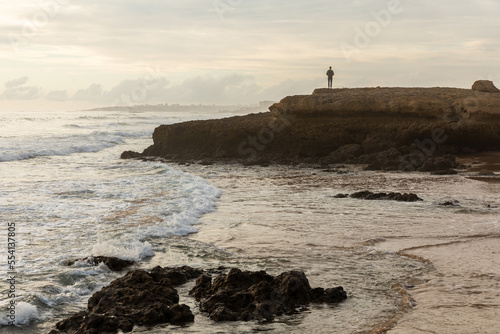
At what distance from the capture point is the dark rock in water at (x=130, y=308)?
16.1 ft

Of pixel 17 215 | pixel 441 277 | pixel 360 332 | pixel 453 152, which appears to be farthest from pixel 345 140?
pixel 360 332

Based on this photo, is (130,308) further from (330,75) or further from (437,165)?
(330,75)

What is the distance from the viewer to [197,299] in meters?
5.73

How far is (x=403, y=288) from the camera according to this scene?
6086 millimetres

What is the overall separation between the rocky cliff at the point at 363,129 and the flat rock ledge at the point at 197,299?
1342cm

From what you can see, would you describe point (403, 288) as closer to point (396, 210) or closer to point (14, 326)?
point (14, 326)

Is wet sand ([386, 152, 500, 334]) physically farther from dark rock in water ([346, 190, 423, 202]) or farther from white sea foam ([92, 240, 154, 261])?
white sea foam ([92, 240, 154, 261])

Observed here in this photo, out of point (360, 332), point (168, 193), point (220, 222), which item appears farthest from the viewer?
point (168, 193)

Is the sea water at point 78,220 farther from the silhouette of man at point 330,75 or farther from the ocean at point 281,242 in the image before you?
the silhouette of man at point 330,75

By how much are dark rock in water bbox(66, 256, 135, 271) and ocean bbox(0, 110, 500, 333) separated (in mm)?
97

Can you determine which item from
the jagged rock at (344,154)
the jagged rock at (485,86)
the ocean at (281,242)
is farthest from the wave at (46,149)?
the jagged rock at (485,86)

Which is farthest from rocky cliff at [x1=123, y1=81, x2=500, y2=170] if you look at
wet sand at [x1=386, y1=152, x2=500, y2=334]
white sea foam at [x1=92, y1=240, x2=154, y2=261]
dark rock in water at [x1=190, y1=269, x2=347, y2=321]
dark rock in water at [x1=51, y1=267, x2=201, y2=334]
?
dark rock in water at [x1=51, y1=267, x2=201, y2=334]

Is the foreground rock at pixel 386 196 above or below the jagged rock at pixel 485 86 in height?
below

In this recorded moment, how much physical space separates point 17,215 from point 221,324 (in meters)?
6.69
